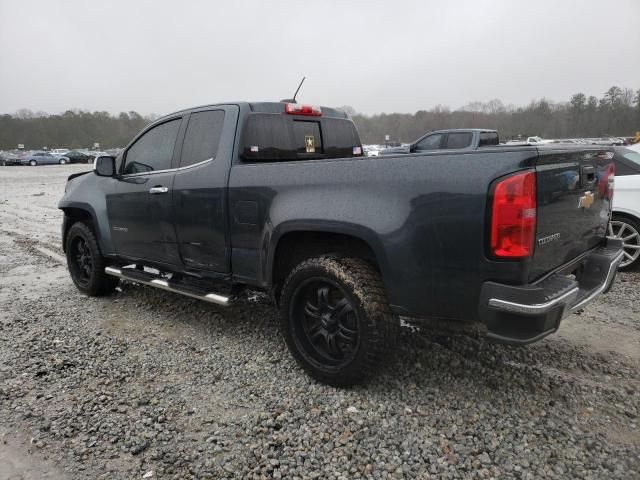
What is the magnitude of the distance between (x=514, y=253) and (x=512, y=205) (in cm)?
24

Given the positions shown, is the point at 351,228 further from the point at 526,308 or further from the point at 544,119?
the point at 544,119

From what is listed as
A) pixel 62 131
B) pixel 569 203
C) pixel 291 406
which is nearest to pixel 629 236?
pixel 569 203

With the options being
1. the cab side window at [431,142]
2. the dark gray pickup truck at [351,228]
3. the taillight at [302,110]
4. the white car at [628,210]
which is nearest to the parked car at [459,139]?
the cab side window at [431,142]

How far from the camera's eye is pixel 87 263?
5.37 m

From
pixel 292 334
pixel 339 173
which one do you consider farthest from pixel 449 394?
pixel 339 173

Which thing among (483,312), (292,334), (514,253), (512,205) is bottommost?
(292,334)

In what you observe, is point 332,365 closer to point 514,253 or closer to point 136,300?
point 514,253

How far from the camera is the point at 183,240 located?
3973mm

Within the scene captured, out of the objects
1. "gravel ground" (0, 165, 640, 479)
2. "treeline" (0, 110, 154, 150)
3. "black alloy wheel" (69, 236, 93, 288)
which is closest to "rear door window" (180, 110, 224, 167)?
"gravel ground" (0, 165, 640, 479)

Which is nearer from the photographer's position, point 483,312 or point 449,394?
point 483,312

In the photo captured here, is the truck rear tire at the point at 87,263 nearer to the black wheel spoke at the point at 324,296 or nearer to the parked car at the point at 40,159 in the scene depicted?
the black wheel spoke at the point at 324,296

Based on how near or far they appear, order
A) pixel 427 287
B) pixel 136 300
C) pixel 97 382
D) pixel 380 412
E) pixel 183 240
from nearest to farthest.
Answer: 1. pixel 427 287
2. pixel 380 412
3. pixel 97 382
4. pixel 183 240
5. pixel 136 300

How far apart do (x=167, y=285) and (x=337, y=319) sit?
70.0 inches

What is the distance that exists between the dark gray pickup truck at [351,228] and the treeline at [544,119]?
57895mm
